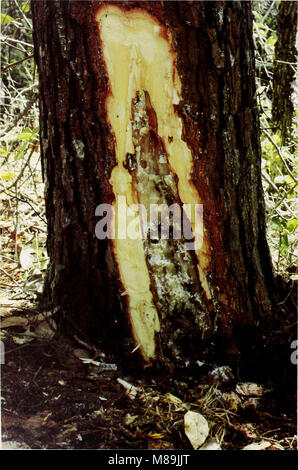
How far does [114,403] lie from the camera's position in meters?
1.47

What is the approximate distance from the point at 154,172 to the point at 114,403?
0.73 metres

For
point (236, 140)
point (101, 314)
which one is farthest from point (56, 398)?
point (236, 140)

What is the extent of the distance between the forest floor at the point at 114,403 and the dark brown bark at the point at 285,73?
7.19 ft

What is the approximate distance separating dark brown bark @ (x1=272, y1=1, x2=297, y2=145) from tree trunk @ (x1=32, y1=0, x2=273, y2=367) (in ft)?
6.36

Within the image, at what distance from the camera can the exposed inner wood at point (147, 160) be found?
1.32 m

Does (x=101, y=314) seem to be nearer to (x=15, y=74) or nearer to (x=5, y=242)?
(x=5, y=242)

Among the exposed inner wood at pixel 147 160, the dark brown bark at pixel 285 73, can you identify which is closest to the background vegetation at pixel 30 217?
the dark brown bark at pixel 285 73

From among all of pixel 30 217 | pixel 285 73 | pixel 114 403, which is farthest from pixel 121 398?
pixel 285 73

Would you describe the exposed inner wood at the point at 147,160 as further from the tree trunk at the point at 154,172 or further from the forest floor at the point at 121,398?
the forest floor at the point at 121,398

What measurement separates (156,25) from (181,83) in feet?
0.55

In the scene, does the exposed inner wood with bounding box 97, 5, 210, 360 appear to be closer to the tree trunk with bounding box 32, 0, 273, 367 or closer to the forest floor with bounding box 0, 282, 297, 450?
the tree trunk with bounding box 32, 0, 273, 367

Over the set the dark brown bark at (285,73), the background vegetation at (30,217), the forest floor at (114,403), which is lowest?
the forest floor at (114,403)

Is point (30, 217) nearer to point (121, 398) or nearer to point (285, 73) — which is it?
point (121, 398)

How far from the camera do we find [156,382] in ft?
5.11
